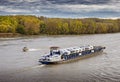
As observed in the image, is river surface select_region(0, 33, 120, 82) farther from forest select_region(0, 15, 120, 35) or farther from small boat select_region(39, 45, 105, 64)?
forest select_region(0, 15, 120, 35)

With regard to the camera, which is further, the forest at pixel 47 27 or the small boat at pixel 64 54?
the forest at pixel 47 27

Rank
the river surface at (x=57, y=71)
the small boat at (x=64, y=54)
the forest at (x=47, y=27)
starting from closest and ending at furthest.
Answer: the river surface at (x=57, y=71) → the small boat at (x=64, y=54) → the forest at (x=47, y=27)

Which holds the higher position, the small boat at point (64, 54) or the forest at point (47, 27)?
the small boat at point (64, 54)

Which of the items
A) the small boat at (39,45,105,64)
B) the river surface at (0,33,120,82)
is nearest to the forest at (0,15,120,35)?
the small boat at (39,45,105,64)

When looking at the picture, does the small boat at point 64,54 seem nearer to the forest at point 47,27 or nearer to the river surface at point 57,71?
the river surface at point 57,71

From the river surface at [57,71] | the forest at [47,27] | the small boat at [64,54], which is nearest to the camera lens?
the river surface at [57,71]

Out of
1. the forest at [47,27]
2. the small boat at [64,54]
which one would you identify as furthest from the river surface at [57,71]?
the forest at [47,27]

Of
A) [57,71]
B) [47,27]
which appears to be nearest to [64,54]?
[57,71]

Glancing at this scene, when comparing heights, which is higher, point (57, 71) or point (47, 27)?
point (57, 71)

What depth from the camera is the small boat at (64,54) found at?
3200cm

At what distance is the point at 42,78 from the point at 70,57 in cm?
1022

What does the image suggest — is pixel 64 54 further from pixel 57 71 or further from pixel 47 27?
pixel 47 27

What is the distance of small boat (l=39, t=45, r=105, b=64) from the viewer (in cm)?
3200

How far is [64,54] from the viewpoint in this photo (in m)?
34.2
